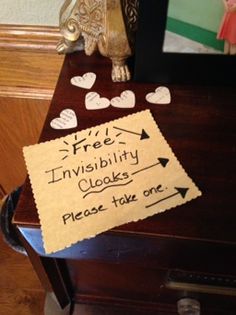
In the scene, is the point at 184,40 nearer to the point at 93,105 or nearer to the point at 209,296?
the point at 93,105

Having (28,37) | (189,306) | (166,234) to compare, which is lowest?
(189,306)

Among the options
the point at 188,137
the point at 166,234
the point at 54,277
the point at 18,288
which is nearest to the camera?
the point at 166,234

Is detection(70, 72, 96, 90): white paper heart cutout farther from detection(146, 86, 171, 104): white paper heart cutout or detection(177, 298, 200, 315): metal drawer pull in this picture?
detection(177, 298, 200, 315): metal drawer pull

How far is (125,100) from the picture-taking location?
0.57 meters

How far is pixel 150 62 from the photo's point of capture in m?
0.56

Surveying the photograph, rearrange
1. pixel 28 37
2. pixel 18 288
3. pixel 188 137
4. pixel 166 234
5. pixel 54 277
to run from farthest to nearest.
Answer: pixel 18 288 < pixel 28 37 < pixel 54 277 < pixel 188 137 < pixel 166 234

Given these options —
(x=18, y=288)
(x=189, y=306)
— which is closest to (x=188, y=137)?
(x=189, y=306)

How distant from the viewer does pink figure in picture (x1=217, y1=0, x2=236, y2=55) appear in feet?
1.66

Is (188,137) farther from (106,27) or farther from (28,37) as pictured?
(28,37)

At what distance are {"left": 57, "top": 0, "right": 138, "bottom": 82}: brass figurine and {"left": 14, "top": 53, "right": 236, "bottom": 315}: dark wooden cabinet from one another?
0.13 ft

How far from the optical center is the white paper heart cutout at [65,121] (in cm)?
54

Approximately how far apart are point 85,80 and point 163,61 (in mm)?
143

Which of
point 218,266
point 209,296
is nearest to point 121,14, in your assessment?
point 218,266

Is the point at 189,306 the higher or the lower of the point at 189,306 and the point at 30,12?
the lower
